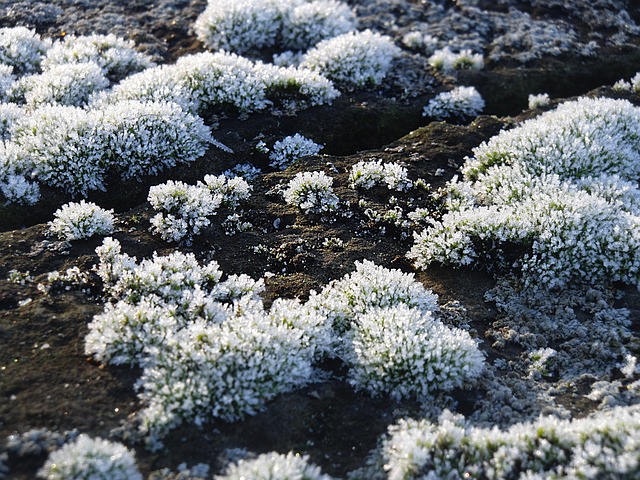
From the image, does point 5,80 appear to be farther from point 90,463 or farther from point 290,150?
point 90,463

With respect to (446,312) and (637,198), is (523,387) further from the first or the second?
(637,198)

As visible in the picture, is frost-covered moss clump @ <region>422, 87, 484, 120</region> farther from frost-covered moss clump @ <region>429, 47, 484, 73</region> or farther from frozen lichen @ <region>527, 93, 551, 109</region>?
frost-covered moss clump @ <region>429, 47, 484, 73</region>

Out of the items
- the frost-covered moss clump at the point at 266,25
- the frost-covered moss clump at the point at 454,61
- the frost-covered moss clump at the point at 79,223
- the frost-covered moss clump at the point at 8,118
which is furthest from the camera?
the frost-covered moss clump at the point at 266,25

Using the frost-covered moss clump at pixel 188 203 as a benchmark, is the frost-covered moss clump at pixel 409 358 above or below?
below

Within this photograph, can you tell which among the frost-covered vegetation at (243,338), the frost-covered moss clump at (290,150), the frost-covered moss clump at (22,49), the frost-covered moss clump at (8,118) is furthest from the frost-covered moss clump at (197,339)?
the frost-covered moss clump at (22,49)

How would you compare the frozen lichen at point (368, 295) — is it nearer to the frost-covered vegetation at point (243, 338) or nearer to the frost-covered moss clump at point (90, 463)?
the frost-covered vegetation at point (243, 338)

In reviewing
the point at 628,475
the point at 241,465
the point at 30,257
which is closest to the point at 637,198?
the point at 628,475
